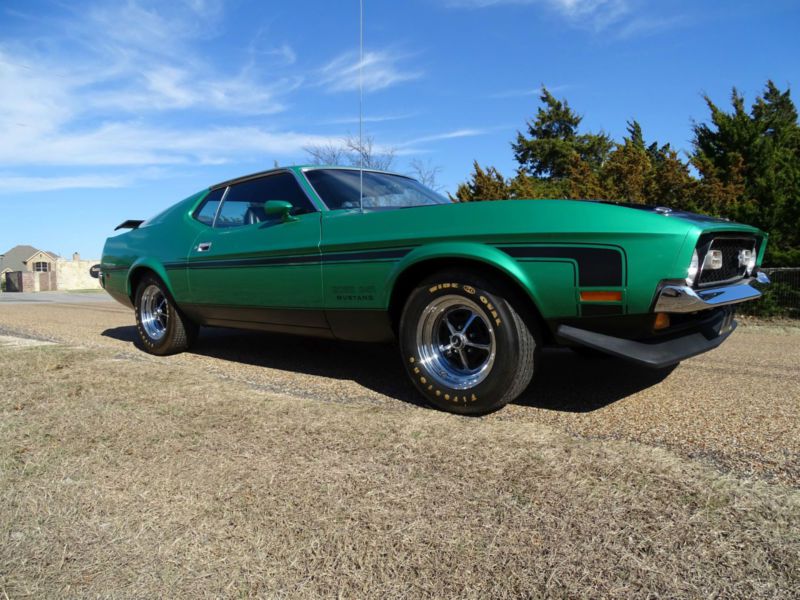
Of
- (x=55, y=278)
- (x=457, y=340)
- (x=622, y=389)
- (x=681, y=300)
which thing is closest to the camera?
(x=681, y=300)

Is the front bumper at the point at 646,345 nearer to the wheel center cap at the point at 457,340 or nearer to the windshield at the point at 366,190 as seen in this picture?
the wheel center cap at the point at 457,340

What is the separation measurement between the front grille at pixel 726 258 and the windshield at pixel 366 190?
1.79m

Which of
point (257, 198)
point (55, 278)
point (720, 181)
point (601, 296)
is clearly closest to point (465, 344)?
point (601, 296)

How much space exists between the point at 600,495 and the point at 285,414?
1.64 m

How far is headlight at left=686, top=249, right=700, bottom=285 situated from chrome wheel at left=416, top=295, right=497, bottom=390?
0.95 metres

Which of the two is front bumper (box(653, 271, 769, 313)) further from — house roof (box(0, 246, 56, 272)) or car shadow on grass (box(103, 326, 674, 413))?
house roof (box(0, 246, 56, 272))

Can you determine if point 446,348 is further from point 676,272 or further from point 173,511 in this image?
point 173,511

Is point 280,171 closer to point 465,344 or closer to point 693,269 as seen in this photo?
point 465,344

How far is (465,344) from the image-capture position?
120 inches

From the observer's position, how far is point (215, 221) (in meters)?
4.62

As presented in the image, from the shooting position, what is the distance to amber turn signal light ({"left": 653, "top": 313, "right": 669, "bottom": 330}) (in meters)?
2.57

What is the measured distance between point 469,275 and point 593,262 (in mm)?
625

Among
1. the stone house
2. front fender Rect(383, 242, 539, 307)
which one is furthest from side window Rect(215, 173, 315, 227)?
the stone house

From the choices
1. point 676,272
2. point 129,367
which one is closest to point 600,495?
point 676,272
